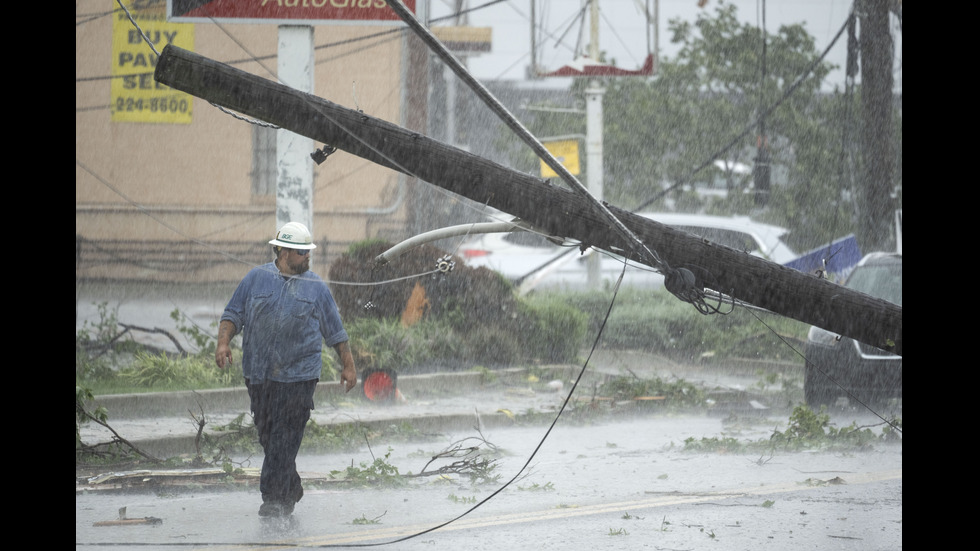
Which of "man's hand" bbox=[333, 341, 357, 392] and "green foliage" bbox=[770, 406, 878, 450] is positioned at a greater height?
"man's hand" bbox=[333, 341, 357, 392]

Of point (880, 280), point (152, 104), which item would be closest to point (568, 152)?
point (880, 280)

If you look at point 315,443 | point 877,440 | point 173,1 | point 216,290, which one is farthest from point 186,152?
point 877,440

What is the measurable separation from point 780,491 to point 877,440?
2.22 metres

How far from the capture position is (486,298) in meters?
12.6

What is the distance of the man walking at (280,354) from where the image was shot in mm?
6406

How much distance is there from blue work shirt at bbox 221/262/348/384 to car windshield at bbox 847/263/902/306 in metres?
6.16

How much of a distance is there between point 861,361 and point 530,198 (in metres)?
6.10

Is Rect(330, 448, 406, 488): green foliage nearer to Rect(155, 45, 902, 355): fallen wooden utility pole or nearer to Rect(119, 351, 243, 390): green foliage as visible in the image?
Rect(119, 351, 243, 390): green foliage

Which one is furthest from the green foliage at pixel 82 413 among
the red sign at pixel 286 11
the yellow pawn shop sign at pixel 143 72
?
the yellow pawn shop sign at pixel 143 72

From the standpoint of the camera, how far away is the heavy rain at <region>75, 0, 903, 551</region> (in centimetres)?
510

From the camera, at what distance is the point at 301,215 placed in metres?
9.30

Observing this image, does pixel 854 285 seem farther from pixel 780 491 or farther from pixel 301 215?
pixel 301 215

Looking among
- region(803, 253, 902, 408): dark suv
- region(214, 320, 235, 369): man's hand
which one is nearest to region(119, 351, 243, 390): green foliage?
region(214, 320, 235, 369): man's hand

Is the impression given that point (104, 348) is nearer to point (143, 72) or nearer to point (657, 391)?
point (657, 391)
